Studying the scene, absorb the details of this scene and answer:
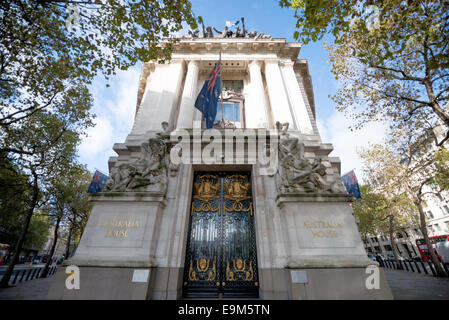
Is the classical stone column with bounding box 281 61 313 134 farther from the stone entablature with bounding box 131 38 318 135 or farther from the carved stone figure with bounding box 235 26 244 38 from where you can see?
the carved stone figure with bounding box 235 26 244 38

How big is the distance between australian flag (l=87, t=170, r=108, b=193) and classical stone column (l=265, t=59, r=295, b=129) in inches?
444

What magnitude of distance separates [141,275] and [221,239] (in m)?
3.54

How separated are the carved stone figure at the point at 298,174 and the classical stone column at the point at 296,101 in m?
3.25

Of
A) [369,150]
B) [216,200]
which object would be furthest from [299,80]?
[216,200]

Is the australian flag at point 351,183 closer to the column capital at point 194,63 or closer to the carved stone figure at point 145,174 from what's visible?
the carved stone figure at point 145,174

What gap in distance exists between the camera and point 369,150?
2164 centimetres

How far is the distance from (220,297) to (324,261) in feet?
13.9

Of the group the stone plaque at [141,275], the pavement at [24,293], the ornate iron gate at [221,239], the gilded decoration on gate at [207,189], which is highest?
the gilded decoration on gate at [207,189]

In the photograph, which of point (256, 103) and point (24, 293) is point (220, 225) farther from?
point (24, 293)

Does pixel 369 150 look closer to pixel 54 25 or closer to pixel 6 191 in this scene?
pixel 54 25

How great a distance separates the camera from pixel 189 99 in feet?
44.6

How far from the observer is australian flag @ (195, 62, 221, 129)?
1106 cm

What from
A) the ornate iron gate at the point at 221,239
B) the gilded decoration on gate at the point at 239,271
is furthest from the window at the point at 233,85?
the gilded decoration on gate at the point at 239,271

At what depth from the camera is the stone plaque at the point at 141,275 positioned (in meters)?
6.55
